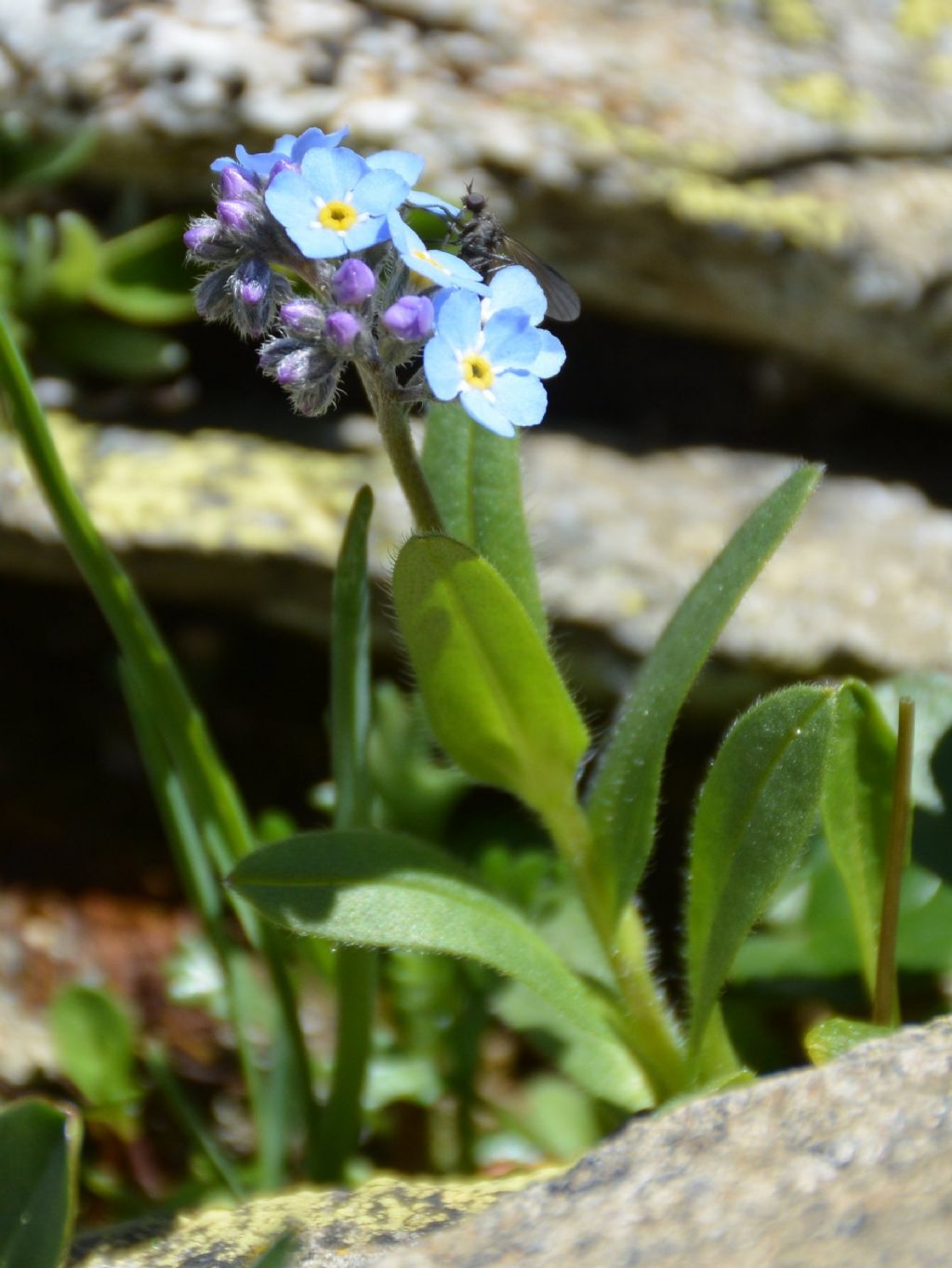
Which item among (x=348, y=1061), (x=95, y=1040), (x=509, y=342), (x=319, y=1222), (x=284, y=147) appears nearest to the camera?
(x=509, y=342)

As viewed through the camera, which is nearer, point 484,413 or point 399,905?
point 484,413

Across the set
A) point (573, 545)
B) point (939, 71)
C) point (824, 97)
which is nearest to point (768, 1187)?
point (573, 545)

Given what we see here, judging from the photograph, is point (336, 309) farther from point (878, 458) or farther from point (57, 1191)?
point (878, 458)

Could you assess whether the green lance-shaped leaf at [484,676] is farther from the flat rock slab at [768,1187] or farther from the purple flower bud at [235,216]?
the flat rock slab at [768,1187]

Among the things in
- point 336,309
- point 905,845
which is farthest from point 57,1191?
point 905,845

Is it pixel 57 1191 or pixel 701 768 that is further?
pixel 701 768

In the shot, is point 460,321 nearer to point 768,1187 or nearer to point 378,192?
point 378,192
